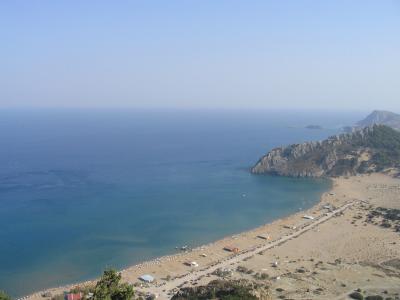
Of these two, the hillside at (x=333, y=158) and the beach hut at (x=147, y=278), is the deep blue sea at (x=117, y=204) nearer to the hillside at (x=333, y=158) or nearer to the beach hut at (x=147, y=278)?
the hillside at (x=333, y=158)

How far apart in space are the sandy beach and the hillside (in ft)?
99.5

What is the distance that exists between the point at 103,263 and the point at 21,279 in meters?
7.92

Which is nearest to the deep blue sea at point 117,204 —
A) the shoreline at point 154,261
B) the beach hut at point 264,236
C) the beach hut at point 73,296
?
the shoreline at point 154,261

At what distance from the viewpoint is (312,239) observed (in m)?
52.9

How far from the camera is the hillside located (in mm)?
95875

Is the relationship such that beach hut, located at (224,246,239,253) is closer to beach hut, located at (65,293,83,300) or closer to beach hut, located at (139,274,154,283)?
beach hut, located at (139,274,154,283)

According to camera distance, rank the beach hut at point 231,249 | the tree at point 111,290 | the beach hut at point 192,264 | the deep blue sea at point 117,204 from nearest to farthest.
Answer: the tree at point 111,290 < the beach hut at point 192,264 < the deep blue sea at point 117,204 < the beach hut at point 231,249

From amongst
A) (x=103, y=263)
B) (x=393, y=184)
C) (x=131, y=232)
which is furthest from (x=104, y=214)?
(x=393, y=184)

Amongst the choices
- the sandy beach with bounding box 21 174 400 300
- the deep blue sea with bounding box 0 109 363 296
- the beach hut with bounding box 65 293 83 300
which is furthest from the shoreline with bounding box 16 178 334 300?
the beach hut with bounding box 65 293 83 300

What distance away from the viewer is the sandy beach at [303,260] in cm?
3822

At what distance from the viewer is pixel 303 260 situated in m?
45.7

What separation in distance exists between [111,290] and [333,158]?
84.7m

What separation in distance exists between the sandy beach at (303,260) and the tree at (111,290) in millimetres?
16401

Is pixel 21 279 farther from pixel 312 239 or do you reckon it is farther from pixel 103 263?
pixel 312 239
